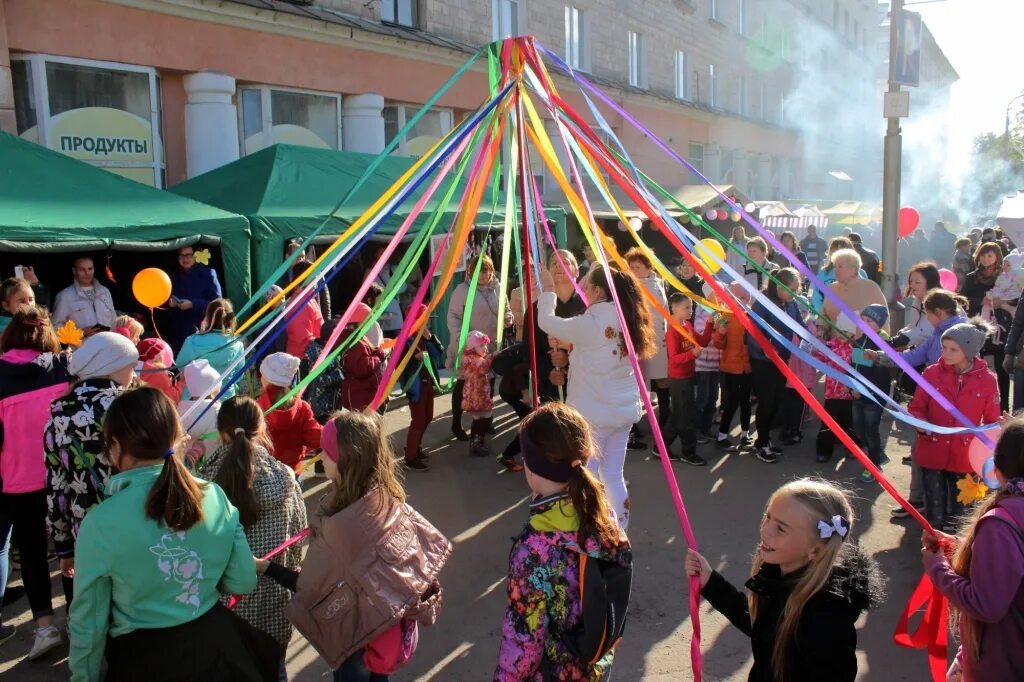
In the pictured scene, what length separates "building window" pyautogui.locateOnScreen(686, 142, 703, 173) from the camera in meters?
25.6

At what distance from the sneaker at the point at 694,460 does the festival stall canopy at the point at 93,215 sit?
4677mm

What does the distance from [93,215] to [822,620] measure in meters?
7.07

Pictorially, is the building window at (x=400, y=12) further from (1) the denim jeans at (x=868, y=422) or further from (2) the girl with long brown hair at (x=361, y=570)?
(2) the girl with long brown hair at (x=361, y=570)

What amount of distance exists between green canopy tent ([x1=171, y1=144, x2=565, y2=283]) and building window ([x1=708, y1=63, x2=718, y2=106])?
18.0 meters

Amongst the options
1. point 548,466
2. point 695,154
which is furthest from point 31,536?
point 695,154

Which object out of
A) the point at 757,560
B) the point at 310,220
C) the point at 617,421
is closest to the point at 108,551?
the point at 757,560

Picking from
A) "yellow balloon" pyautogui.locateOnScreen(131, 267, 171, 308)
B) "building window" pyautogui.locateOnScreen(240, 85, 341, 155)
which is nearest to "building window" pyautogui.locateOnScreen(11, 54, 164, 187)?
"building window" pyautogui.locateOnScreen(240, 85, 341, 155)

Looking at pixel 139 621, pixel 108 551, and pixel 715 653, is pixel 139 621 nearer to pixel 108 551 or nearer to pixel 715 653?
pixel 108 551

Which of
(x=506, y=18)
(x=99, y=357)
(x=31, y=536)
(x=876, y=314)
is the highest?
(x=506, y=18)

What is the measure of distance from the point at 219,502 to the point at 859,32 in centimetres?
4427

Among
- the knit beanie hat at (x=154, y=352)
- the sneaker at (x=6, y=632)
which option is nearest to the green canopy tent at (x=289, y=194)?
the knit beanie hat at (x=154, y=352)

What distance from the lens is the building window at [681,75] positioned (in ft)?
80.6

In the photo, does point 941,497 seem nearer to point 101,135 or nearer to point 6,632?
point 6,632

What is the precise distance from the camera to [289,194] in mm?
9328
